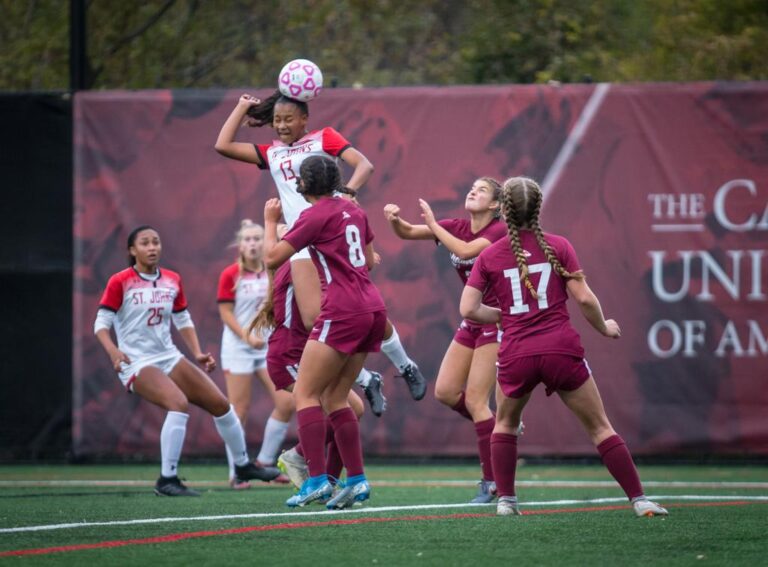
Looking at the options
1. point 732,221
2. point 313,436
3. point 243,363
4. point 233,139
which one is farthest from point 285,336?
point 732,221

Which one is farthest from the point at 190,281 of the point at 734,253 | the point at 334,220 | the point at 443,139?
the point at 334,220

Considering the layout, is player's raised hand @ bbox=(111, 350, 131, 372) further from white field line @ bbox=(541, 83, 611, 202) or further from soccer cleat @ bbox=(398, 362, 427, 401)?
white field line @ bbox=(541, 83, 611, 202)

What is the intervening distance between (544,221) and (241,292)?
3015mm

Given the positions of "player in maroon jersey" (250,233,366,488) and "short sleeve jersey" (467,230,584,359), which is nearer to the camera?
"short sleeve jersey" (467,230,584,359)

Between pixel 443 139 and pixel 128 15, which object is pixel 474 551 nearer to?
pixel 443 139

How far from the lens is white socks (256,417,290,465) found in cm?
1100

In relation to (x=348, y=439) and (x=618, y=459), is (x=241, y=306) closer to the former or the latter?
(x=348, y=439)

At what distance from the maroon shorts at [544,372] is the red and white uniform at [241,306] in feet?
15.9

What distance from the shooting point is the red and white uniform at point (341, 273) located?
7473 mm

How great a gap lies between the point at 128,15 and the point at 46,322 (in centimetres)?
803

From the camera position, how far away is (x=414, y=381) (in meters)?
9.07

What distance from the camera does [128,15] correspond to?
20.1 m

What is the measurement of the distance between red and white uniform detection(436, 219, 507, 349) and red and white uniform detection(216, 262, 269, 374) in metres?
3.01

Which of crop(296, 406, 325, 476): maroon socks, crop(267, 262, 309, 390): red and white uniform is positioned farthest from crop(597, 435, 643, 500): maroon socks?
crop(267, 262, 309, 390): red and white uniform
